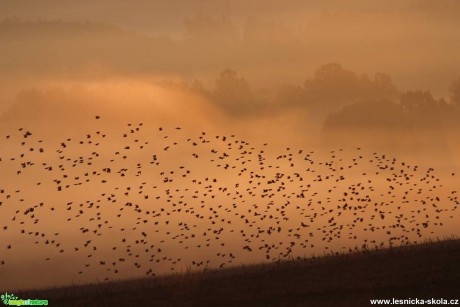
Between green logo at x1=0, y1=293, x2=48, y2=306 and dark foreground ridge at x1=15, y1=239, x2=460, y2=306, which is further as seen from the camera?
green logo at x1=0, y1=293, x2=48, y2=306

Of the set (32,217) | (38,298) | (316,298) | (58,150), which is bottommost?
(316,298)

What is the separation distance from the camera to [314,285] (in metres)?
52.3

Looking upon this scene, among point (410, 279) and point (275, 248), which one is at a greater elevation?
point (275, 248)

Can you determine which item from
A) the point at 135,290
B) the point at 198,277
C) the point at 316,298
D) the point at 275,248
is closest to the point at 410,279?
the point at 316,298

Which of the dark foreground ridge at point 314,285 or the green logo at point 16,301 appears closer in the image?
the dark foreground ridge at point 314,285

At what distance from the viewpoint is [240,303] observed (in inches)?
1924

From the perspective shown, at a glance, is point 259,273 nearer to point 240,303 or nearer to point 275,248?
point 275,248

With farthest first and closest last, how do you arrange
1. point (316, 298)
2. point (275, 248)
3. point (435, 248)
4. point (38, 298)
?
1. point (435, 248)
2. point (275, 248)
3. point (38, 298)
4. point (316, 298)

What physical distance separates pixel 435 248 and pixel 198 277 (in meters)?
19.1

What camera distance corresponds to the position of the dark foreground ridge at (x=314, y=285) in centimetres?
4809

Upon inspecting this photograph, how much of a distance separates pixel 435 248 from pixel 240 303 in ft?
68.3

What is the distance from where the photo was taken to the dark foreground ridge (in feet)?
158

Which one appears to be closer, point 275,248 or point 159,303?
point 159,303

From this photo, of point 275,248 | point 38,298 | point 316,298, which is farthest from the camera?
point 275,248
